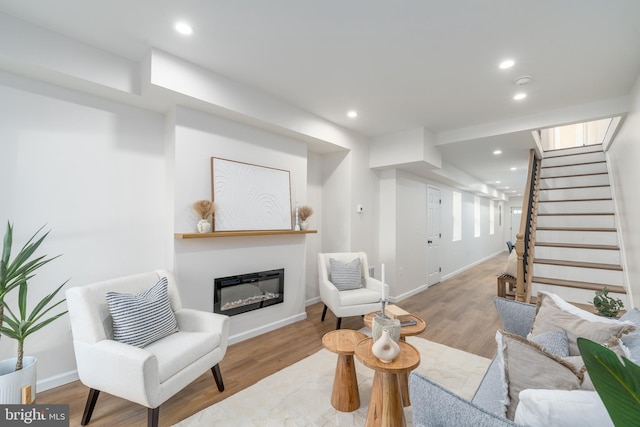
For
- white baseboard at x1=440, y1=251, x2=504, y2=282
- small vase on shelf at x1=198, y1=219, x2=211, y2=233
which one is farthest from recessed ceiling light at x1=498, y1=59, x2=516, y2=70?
white baseboard at x1=440, y1=251, x2=504, y2=282

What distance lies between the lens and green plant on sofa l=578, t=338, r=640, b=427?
0.51 metres

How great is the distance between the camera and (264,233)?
10.6ft

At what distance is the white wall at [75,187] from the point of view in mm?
2174

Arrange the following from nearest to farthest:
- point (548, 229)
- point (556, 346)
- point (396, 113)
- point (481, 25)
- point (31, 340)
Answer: point (556, 346)
point (481, 25)
point (31, 340)
point (396, 113)
point (548, 229)

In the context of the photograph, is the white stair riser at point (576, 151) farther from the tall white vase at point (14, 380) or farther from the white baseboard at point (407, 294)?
the tall white vase at point (14, 380)

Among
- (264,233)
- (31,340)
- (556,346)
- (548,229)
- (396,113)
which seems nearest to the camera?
(556,346)

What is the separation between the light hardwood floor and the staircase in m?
0.96

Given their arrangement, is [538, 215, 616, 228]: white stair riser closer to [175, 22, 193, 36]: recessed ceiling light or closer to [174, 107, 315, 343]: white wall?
[174, 107, 315, 343]: white wall

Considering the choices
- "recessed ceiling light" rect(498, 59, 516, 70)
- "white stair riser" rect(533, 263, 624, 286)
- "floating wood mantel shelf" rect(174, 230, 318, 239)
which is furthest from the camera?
"white stair riser" rect(533, 263, 624, 286)

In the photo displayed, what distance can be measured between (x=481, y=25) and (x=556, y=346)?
2080 millimetres

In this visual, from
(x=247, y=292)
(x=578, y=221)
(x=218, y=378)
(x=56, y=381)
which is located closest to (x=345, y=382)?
(x=218, y=378)

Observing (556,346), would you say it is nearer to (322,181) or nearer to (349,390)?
(349,390)

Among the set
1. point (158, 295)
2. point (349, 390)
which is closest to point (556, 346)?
point (349, 390)

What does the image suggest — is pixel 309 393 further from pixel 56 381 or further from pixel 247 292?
pixel 56 381
